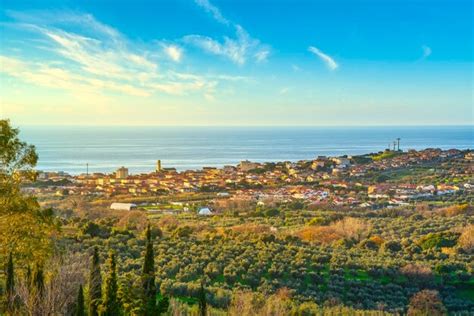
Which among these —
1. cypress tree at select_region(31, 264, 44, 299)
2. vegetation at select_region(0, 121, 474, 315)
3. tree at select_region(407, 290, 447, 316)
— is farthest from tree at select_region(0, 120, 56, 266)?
tree at select_region(407, 290, 447, 316)

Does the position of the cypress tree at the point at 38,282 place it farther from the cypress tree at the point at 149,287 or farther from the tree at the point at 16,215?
the cypress tree at the point at 149,287

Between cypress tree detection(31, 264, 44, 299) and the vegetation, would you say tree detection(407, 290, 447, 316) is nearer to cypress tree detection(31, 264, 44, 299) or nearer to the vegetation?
the vegetation

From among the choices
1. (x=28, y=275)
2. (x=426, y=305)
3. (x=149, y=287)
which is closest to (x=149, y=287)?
(x=149, y=287)

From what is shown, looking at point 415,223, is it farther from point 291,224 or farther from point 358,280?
point 358,280

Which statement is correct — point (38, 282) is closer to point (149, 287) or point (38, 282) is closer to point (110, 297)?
point (110, 297)

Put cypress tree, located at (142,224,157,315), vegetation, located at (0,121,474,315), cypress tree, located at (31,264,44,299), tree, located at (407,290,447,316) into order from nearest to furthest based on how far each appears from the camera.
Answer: cypress tree, located at (142,224,157,315) → cypress tree, located at (31,264,44,299) → vegetation, located at (0,121,474,315) → tree, located at (407,290,447,316)
